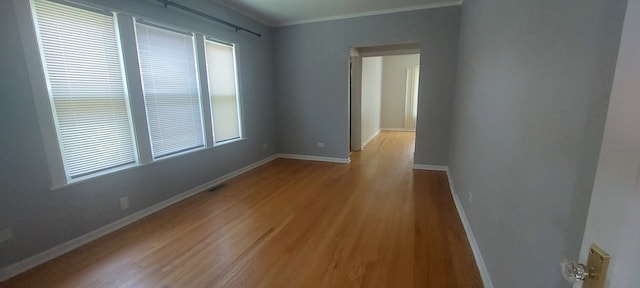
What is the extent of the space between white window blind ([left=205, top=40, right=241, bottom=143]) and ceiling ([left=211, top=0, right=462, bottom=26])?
0.68 metres

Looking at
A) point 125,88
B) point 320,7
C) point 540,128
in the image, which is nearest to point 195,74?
point 125,88

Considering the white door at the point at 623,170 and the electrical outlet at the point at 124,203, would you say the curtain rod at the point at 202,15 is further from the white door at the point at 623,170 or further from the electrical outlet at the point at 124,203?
the white door at the point at 623,170

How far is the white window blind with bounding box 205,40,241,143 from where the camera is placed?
3.65m

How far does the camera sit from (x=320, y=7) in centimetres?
389

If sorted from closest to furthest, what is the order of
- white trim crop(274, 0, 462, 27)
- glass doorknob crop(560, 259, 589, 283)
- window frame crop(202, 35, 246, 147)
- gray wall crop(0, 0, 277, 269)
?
glass doorknob crop(560, 259, 589, 283)
gray wall crop(0, 0, 277, 269)
window frame crop(202, 35, 246, 147)
white trim crop(274, 0, 462, 27)

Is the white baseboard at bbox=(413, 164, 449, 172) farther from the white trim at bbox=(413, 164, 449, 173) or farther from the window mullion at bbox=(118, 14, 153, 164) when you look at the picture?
the window mullion at bbox=(118, 14, 153, 164)

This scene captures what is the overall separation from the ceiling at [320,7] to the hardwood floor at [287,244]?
104 inches

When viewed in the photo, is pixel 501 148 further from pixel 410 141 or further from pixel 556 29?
pixel 410 141

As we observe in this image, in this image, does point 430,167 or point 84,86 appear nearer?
point 84,86

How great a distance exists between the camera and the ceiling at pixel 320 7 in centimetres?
369

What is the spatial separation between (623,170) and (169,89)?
11.6 ft

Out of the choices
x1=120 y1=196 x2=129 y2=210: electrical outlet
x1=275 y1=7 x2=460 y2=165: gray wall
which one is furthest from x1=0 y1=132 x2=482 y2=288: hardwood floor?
x1=275 y1=7 x2=460 y2=165: gray wall

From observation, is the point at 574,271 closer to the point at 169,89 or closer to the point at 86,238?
the point at 86,238

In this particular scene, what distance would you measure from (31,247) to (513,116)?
3.47 meters
